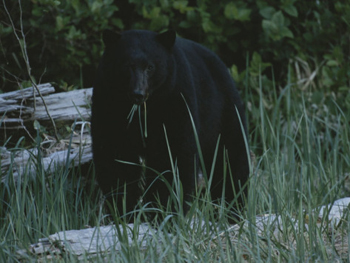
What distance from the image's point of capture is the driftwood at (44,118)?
453 centimetres

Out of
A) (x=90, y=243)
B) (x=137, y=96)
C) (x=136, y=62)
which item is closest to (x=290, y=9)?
(x=136, y=62)

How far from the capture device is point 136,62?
12.7 feet

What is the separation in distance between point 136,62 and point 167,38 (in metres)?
0.27

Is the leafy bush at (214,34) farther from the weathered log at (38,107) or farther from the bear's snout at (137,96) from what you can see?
the bear's snout at (137,96)

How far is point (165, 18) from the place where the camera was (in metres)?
6.02

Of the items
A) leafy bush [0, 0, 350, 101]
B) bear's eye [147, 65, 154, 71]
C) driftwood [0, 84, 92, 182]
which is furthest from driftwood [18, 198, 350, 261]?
leafy bush [0, 0, 350, 101]

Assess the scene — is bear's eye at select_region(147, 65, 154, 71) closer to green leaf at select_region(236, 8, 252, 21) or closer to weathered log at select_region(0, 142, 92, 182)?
weathered log at select_region(0, 142, 92, 182)

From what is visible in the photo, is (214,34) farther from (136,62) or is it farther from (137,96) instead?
(137,96)

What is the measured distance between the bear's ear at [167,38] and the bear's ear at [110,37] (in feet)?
0.82

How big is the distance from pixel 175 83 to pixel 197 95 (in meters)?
0.35

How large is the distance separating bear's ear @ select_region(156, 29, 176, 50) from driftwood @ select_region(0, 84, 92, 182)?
86 centimetres

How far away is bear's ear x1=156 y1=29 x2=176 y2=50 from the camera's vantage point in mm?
3988

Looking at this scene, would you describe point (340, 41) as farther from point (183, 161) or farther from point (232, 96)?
point (183, 161)

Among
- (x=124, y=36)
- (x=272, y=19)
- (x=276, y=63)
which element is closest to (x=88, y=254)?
(x=124, y=36)
